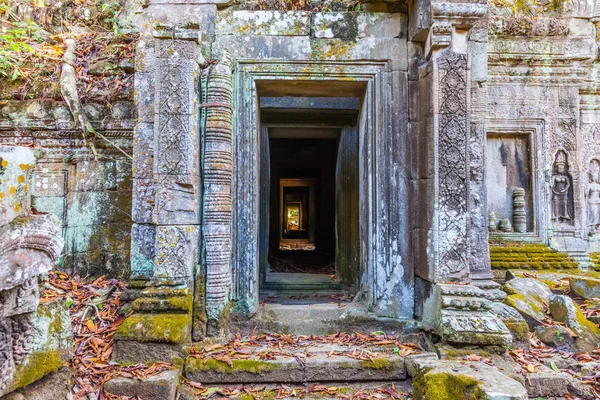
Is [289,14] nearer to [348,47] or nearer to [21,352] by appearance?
[348,47]

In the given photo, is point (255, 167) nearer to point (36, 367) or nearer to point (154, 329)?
point (154, 329)

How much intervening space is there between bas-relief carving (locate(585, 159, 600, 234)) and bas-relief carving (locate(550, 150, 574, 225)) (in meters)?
0.44

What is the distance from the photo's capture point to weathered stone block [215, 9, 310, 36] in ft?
11.7

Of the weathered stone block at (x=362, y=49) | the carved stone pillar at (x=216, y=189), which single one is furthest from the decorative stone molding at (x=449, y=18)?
the carved stone pillar at (x=216, y=189)

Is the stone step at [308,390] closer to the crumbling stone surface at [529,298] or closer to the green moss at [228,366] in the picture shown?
the green moss at [228,366]

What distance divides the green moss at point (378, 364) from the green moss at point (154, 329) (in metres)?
1.48

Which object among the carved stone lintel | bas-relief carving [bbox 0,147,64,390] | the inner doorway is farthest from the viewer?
the inner doorway

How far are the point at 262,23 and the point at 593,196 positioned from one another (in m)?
6.44

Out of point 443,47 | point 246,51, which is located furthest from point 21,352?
point 443,47

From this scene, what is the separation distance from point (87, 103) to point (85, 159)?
0.67 m

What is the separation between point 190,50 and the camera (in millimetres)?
3170

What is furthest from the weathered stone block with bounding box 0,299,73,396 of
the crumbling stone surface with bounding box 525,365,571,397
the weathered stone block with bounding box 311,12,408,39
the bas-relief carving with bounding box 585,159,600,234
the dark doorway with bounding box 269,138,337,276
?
the bas-relief carving with bounding box 585,159,600,234

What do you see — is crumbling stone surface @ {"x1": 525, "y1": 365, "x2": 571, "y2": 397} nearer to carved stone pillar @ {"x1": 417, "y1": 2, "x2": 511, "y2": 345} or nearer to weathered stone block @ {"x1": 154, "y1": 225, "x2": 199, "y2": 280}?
carved stone pillar @ {"x1": 417, "y1": 2, "x2": 511, "y2": 345}

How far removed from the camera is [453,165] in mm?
3217
